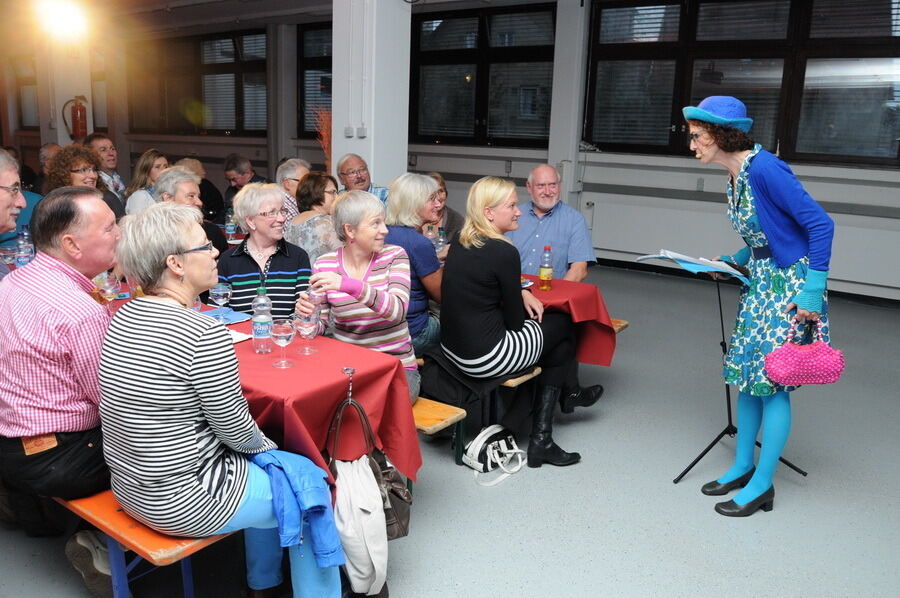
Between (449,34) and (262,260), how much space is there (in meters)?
6.87

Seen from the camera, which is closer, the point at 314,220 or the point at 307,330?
the point at 307,330

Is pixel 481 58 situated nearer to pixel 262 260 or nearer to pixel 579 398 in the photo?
pixel 579 398

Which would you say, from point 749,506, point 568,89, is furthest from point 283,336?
point 568,89

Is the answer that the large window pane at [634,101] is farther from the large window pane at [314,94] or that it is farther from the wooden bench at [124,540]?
the wooden bench at [124,540]

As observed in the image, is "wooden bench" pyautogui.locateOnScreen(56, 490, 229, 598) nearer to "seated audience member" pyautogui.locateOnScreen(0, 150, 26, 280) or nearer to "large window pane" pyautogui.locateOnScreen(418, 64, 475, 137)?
"seated audience member" pyautogui.locateOnScreen(0, 150, 26, 280)

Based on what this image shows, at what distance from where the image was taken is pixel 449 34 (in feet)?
30.4

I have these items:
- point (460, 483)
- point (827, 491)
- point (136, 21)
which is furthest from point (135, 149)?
point (827, 491)

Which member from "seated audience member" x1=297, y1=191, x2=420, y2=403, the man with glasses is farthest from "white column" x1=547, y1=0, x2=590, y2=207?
"seated audience member" x1=297, y1=191, x2=420, y2=403

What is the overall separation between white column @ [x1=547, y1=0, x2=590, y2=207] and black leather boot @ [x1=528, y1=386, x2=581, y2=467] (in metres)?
5.14

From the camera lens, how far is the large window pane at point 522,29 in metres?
8.52

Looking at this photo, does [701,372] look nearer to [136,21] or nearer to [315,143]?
[315,143]

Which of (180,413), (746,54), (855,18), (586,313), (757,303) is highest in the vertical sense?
(855,18)

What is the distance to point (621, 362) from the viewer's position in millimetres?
4941

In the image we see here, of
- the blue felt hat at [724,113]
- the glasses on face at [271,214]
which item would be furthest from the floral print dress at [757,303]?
the glasses on face at [271,214]
